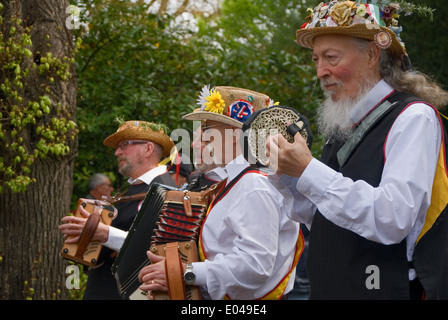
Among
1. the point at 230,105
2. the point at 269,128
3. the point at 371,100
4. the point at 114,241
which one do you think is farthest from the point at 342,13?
the point at 114,241

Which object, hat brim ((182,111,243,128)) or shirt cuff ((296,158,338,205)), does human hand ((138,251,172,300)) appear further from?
shirt cuff ((296,158,338,205))

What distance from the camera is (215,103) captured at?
12.9ft

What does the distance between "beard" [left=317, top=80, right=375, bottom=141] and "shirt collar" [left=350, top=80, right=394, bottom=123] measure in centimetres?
2

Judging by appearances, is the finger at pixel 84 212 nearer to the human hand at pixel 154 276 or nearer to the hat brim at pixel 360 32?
the human hand at pixel 154 276

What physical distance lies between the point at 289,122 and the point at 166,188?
4.86 ft

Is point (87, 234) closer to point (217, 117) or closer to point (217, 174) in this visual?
point (217, 174)

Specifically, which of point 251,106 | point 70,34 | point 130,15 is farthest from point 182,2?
point 251,106

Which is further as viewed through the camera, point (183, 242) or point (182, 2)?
Answer: point (182, 2)

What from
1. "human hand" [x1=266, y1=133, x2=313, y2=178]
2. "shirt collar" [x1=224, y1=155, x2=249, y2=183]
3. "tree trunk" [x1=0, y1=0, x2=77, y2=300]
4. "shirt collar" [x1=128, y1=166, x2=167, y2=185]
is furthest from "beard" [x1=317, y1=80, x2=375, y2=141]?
"tree trunk" [x1=0, y1=0, x2=77, y2=300]
